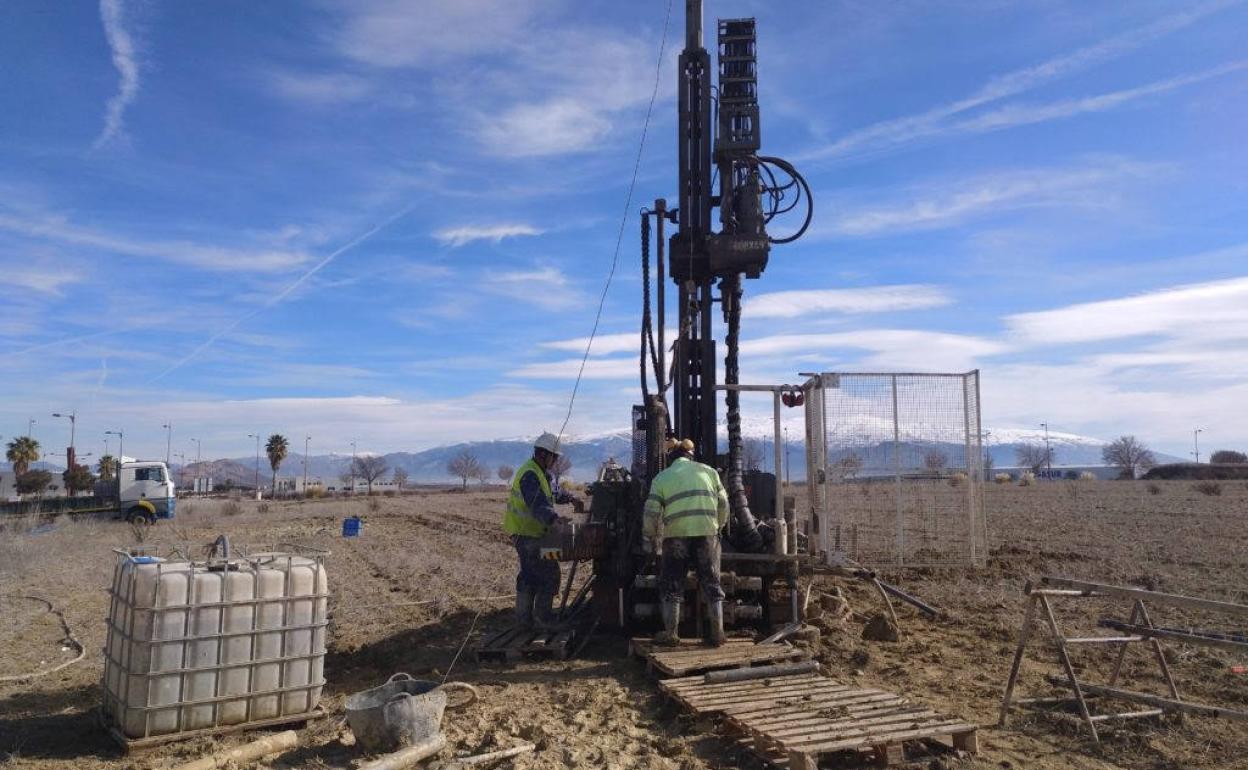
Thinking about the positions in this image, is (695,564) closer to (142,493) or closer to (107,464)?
(142,493)

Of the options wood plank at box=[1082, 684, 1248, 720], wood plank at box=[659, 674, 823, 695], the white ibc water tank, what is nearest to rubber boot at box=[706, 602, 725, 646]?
wood plank at box=[659, 674, 823, 695]

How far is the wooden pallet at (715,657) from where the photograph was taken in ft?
26.9

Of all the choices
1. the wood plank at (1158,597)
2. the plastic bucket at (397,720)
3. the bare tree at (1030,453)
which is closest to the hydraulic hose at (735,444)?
the wood plank at (1158,597)

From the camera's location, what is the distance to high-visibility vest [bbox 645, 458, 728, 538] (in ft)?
29.8

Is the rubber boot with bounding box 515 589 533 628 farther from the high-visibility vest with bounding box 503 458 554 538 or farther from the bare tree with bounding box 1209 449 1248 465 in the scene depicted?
the bare tree with bounding box 1209 449 1248 465

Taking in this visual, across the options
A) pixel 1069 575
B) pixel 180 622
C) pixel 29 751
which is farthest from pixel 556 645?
pixel 1069 575

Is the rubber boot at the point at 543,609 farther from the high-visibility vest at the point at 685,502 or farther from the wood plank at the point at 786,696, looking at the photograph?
the wood plank at the point at 786,696

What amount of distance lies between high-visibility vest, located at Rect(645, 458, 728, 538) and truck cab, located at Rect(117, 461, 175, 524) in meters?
32.6

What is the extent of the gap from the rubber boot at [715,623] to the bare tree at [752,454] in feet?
9.00

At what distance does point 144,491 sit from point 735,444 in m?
33.0

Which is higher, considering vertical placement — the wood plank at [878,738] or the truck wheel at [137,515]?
the truck wheel at [137,515]

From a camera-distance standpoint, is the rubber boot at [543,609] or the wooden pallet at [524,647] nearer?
the wooden pallet at [524,647]

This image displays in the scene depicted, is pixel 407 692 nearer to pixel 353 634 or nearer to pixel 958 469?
pixel 353 634

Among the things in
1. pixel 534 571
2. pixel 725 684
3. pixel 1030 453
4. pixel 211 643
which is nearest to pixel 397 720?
pixel 211 643
